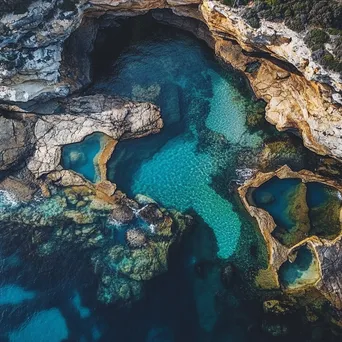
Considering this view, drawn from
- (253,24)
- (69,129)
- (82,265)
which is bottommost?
(82,265)

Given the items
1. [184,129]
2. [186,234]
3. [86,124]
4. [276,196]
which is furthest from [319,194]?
[86,124]

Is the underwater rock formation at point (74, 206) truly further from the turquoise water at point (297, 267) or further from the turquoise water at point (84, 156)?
the turquoise water at point (297, 267)

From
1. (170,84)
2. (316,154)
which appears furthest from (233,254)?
(170,84)

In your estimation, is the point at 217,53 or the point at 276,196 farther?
the point at 217,53

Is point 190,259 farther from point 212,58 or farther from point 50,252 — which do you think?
point 212,58

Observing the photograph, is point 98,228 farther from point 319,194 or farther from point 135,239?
point 319,194

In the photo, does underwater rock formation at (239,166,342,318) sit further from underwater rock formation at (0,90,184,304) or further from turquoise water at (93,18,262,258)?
underwater rock formation at (0,90,184,304)

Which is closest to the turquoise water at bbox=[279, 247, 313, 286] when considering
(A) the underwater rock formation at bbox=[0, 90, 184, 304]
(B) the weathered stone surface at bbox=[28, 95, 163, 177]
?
(A) the underwater rock formation at bbox=[0, 90, 184, 304]

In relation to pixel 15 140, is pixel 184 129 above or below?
above
